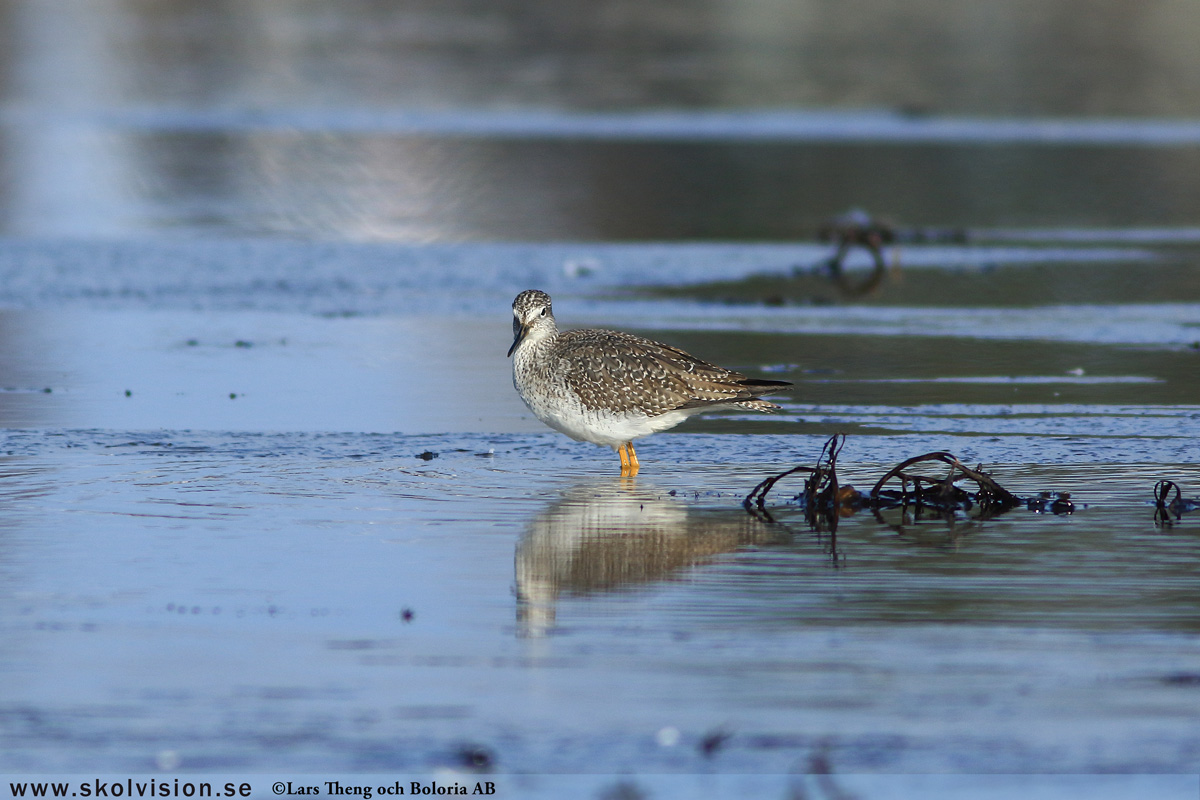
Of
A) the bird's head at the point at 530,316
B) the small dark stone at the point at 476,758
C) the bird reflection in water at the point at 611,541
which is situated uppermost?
the bird's head at the point at 530,316

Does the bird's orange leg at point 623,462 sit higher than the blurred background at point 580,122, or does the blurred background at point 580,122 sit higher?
the blurred background at point 580,122

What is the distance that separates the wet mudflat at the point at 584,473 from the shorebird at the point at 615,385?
1.04ft

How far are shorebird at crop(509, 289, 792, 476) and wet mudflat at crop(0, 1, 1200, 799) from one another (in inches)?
12.5

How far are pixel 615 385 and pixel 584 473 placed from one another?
1.78 ft

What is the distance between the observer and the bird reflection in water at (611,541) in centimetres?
786

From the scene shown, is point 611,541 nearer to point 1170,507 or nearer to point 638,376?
point 638,376

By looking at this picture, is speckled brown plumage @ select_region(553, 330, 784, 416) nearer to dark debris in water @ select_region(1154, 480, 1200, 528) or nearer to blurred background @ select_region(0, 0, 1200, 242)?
dark debris in water @ select_region(1154, 480, 1200, 528)

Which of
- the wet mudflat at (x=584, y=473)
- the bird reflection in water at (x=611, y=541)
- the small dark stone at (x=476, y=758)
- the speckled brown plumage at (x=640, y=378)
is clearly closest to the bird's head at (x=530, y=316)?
the speckled brown plumage at (x=640, y=378)

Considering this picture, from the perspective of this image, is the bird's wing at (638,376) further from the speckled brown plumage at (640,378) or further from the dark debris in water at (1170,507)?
the dark debris in water at (1170,507)

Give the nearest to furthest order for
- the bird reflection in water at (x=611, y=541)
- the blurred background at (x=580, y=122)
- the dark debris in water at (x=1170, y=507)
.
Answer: the bird reflection in water at (x=611, y=541) < the dark debris in water at (x=1170, y=507) < the blurred background at (x=580, y=122)

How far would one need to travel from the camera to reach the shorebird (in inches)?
411

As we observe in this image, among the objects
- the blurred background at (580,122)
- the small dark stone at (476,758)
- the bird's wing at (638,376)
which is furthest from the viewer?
the blurred background at (580,122)

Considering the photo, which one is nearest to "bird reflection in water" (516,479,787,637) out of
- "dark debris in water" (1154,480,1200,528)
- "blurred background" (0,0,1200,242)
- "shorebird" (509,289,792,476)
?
"shorebird" (509,289,792,476)

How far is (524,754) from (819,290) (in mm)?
12838
